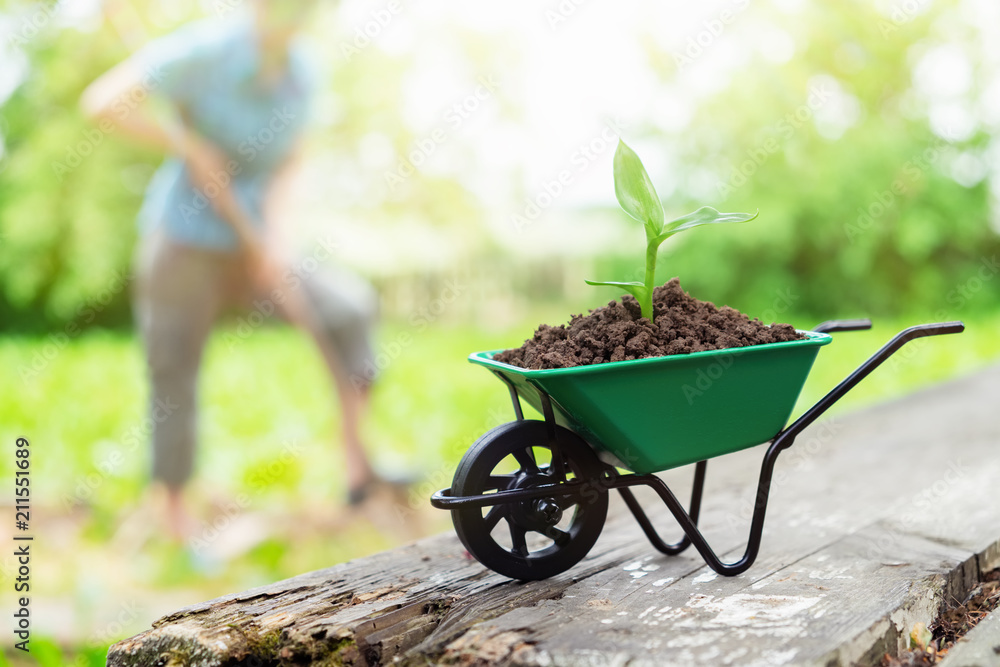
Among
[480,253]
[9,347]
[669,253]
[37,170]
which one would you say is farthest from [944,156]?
[37,170]

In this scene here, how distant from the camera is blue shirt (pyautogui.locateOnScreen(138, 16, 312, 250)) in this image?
2.59 m

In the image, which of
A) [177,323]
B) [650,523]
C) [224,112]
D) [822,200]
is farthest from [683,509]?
[822,200]

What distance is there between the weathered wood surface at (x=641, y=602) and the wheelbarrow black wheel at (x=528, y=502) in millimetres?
41

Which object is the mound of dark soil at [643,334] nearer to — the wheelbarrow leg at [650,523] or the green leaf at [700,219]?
the green leaf at [700,219]

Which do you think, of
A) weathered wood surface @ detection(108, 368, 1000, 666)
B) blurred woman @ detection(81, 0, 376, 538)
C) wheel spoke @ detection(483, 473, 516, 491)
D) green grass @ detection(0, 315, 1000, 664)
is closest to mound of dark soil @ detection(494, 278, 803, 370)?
wheel spoke @ detection(483, 473, 516, 491)

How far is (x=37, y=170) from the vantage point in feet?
31.9

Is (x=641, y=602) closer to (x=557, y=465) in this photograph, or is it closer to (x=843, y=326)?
(x=557, y=465)

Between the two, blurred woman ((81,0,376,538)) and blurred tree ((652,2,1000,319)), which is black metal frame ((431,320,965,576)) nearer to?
blurred woman ((81,0,376,538))

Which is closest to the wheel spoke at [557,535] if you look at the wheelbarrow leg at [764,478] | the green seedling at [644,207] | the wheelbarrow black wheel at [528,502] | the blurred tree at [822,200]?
the wheelbarrow black wheel at [528,502]

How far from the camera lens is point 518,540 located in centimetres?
104

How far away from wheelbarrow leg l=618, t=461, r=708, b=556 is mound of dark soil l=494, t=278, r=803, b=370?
0.74ft

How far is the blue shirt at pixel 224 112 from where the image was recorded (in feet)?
8.50

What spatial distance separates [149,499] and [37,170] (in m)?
8.65

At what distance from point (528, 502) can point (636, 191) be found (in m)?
0.44
